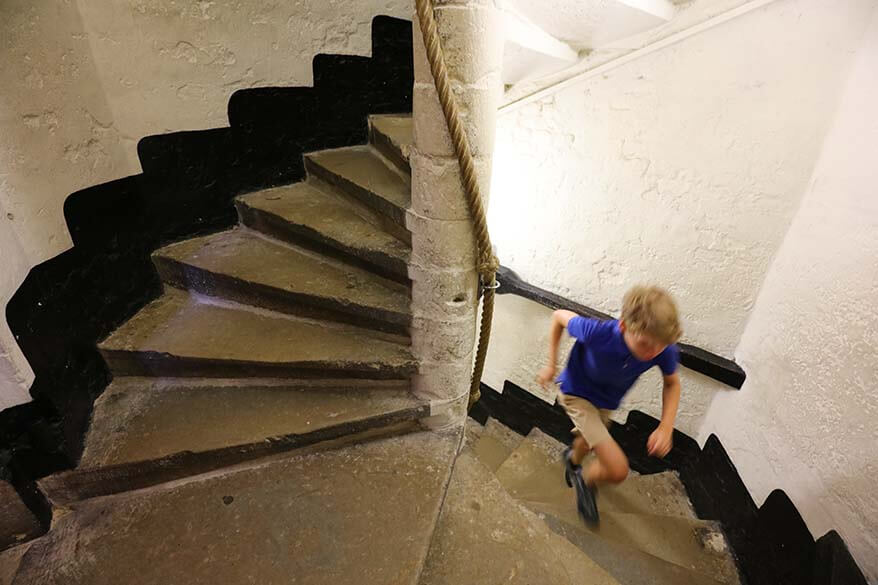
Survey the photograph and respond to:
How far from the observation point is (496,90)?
1396 mm

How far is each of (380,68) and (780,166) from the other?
2316 millimetres

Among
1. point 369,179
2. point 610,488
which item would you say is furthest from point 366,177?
point 610,488

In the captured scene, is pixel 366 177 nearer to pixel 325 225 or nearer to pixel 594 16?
pixel 325 225

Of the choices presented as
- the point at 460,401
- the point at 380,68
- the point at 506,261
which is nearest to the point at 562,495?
the point at 460,401

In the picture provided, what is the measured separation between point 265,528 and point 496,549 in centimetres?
85

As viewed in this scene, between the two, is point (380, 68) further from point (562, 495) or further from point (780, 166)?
point (562, 495)

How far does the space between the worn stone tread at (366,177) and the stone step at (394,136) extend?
0.17 feet

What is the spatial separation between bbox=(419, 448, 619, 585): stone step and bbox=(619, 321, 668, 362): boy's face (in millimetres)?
777

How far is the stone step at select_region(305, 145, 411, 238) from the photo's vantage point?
1.90m

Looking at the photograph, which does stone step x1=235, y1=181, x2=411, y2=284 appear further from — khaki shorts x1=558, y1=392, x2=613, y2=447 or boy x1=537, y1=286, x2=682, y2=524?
khaki shorts x1=558, y1=392, x2=613, y2=447

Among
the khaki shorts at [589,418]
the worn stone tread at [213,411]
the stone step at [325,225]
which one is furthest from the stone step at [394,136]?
the khaki shorts at [589,418]

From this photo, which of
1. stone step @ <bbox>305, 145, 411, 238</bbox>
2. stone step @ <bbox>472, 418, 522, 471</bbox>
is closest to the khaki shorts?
stone step @ <bbox>305, 145, 411, 238</bbox>

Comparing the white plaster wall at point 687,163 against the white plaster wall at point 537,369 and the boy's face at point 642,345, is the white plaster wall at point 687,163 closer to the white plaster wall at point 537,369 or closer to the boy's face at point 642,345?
the white plaster wall at point 537,369

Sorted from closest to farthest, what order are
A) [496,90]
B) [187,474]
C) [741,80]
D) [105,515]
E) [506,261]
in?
[496,90]
[105,515]
[187,474]
[741,80]
[506,261]
